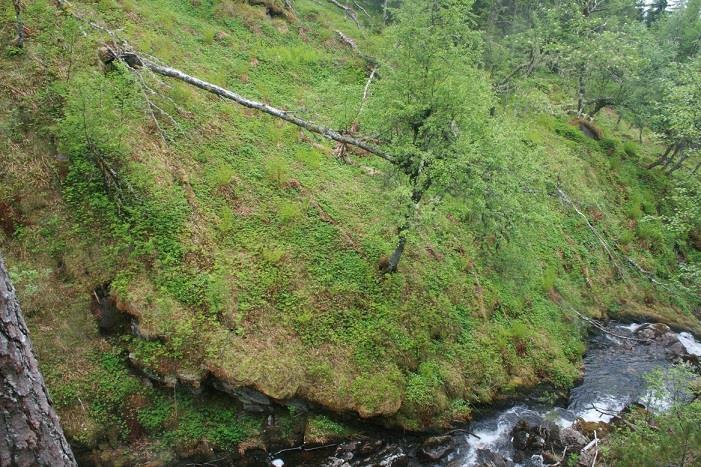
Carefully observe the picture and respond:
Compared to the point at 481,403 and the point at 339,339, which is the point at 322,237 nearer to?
the point at 339,339

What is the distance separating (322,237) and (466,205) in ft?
13.3

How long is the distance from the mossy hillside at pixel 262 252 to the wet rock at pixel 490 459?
109cm

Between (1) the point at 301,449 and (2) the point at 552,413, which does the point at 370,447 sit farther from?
(2) the point at 552,413

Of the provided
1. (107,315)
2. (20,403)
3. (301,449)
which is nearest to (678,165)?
(301,449)

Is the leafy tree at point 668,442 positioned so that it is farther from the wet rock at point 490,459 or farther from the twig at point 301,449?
the twig at point 301,449

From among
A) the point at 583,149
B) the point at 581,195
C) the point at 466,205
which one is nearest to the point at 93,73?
the point at 466,205

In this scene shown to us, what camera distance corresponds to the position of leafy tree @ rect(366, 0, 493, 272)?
9.71 m

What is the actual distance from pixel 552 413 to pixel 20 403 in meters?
13.2

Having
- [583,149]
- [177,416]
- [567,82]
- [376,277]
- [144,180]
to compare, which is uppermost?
[567,82]

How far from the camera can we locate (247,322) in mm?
10359

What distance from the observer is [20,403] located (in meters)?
2.77

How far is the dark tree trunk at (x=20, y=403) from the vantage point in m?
2.71

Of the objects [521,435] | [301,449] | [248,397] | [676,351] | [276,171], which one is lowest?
[301,449]

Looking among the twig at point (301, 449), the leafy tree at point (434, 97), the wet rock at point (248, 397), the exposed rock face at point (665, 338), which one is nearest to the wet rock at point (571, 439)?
the twig at point (301, 449)
